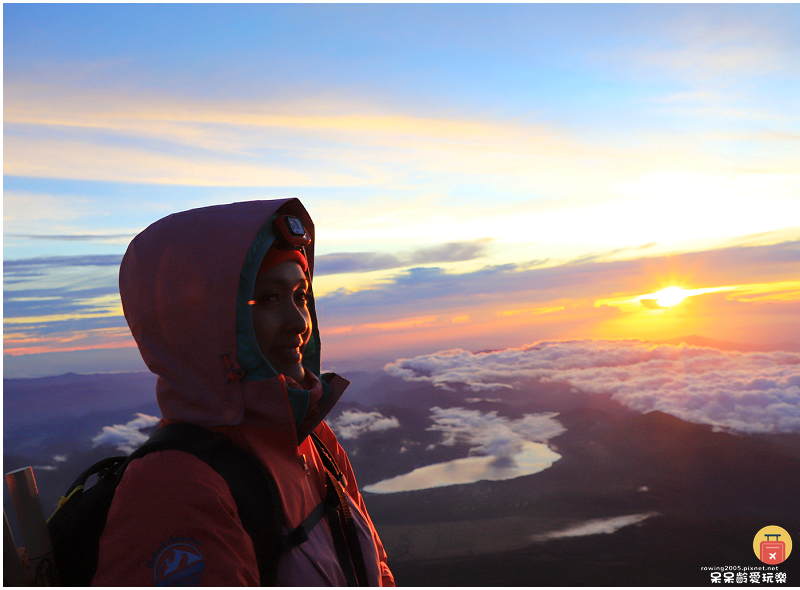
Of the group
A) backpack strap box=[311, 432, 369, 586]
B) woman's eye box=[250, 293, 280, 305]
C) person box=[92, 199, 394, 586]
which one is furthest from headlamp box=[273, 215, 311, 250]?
backpack strap box=[311, 432, 369, 586]

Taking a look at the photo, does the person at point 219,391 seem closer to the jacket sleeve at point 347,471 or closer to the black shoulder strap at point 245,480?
the black shoulder strap at point 245,480

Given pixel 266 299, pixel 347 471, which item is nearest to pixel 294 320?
pixel 266 299

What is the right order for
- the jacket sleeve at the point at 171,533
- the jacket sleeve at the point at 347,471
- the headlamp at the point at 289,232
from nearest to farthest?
the jacket sleeve at the point at 171,533 < the headlamp at the point at 289,232 < the jacket sleeve at the point at 347,471

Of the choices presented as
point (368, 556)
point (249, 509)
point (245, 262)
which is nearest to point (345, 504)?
point (368, 556)

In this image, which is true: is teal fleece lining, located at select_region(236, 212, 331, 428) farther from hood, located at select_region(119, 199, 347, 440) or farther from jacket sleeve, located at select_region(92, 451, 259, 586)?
jacket sleeve, located at select_region(92, 451, 259, 586)

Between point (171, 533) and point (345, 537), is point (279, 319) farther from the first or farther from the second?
point (345, 537)

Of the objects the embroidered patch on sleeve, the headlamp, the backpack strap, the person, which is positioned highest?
the headlamp

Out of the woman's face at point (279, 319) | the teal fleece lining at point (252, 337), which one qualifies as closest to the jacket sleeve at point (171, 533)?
the teal fleece lining at point (252, 337)
